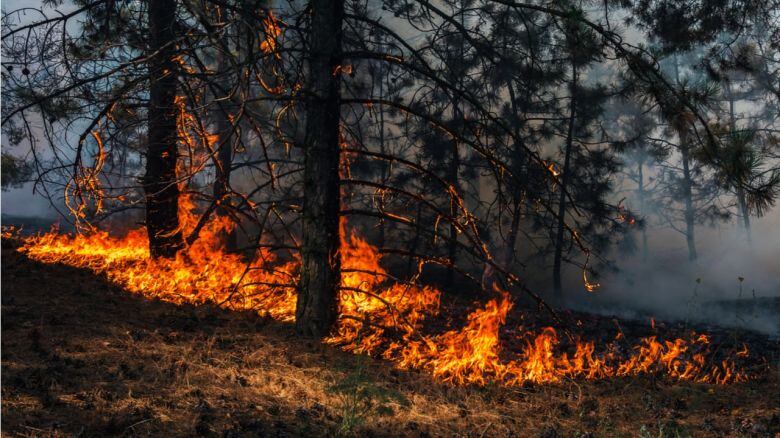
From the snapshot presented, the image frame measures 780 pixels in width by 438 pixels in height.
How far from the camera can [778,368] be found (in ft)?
24.7

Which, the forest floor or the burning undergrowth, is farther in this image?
the burning undergrowth

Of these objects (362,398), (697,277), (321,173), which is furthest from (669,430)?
(697,277)

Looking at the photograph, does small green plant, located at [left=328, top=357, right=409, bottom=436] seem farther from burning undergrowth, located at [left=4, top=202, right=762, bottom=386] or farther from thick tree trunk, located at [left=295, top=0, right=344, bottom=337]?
thick tree trunk, located at [left=295, top=0, right=344, bottom=337]

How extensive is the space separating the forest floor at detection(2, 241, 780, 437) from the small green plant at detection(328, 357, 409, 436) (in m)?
0.02

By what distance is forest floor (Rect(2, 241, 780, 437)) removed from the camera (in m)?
4.32

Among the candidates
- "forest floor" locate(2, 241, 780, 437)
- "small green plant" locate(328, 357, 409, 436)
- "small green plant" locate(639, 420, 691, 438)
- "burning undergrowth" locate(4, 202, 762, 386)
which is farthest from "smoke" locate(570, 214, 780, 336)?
"small green plant" locate(328, 357, 409, 436)

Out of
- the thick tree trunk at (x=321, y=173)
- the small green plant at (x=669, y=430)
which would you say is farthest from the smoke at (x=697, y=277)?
the thick tree trunk at (x=321, y=173)

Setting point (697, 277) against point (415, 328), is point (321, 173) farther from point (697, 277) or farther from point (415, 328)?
point (697, 277)

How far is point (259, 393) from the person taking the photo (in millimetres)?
5039

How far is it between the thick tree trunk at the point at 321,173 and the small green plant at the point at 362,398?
1635mm

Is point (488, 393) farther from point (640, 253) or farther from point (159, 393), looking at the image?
point (640, 253)

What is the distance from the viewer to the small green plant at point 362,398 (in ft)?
15.4

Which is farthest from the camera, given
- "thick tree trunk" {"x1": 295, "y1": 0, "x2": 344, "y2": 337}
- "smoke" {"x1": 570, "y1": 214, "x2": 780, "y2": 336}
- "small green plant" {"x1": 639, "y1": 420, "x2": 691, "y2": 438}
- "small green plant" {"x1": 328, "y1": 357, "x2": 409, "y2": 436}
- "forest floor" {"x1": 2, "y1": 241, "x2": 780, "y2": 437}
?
"smoke" {"x1": 570, "y1": 214, "x2": 780, "y2": 336}

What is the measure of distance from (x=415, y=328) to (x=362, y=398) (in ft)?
8.12
